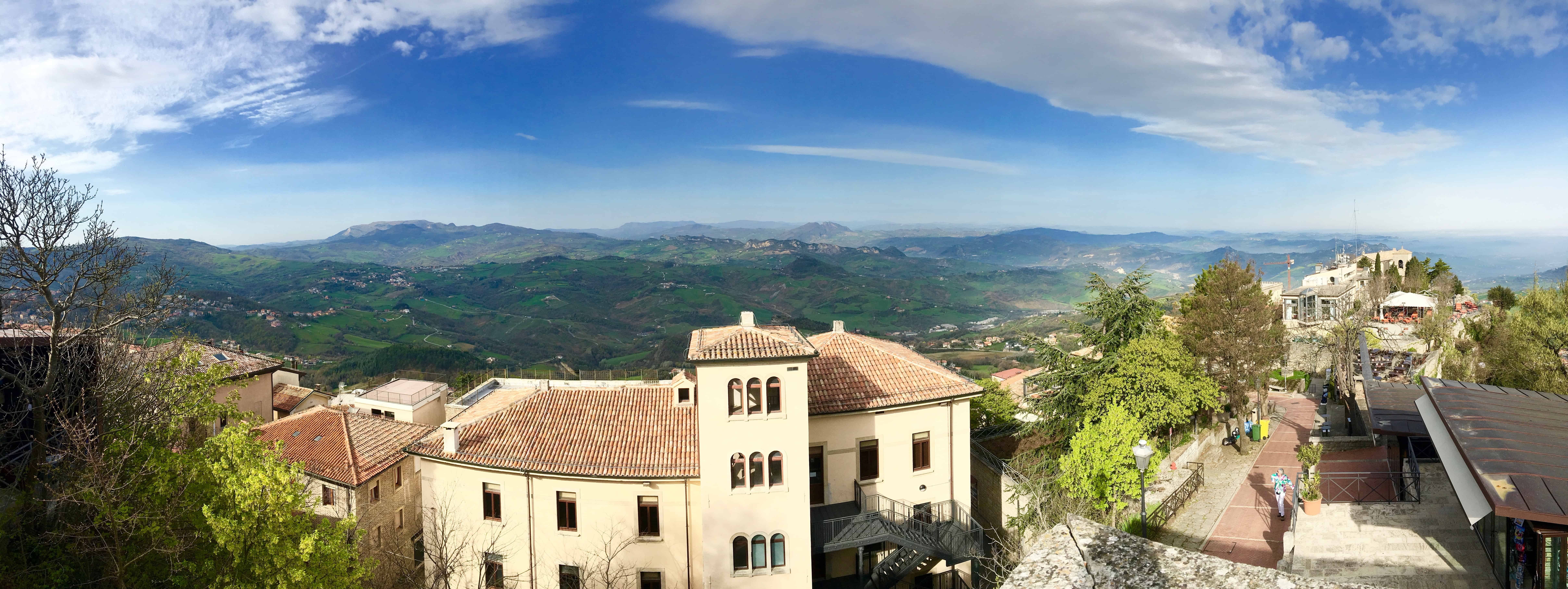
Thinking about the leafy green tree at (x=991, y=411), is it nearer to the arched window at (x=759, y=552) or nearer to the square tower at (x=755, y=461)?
the square tower at (x=755, y=461)

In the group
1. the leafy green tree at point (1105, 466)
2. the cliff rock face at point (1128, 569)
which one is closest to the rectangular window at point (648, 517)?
the leafy green tree at point (1105, 466)

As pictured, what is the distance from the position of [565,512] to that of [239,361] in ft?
84.3

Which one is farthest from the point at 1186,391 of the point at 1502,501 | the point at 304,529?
the point at 304,529

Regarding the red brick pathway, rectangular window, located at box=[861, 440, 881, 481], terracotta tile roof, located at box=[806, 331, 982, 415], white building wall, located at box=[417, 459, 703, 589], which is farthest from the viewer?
rectangular window, located at box=[861, 440, 881, 481]

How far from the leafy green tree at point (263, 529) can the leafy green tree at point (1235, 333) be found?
108 feet

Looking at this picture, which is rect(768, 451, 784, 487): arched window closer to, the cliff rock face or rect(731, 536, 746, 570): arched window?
rect(731, 536, 746, 570): arched window

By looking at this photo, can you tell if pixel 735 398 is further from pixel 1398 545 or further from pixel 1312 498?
pixel 1398 545

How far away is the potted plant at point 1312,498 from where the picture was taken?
18.0 meters

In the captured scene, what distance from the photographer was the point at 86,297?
1984 cm

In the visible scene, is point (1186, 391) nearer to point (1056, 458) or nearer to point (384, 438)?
point (1056, 458)

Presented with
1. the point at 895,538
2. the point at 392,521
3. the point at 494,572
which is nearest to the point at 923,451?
the point at 895,538

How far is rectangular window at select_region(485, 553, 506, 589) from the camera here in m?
23.4

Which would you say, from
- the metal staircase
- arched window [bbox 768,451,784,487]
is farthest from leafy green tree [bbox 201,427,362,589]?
the metal staircase

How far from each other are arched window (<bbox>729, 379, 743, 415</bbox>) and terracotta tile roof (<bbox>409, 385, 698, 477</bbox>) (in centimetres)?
292
